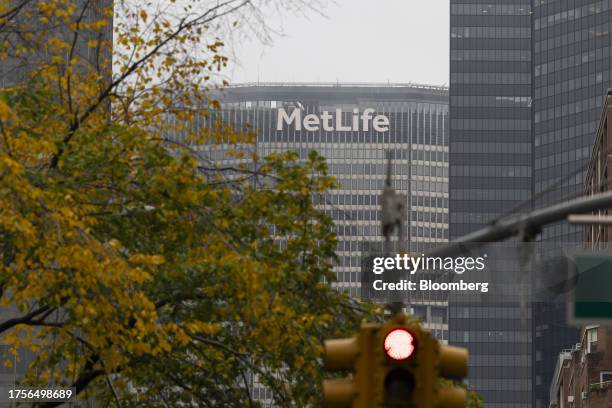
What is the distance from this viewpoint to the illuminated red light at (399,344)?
11164 mm

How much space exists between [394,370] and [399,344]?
8.4 inches

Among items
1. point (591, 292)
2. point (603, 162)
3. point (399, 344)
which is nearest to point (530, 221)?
point (591, 292)

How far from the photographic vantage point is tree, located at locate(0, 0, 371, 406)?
1838 cm

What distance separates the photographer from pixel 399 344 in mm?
11188

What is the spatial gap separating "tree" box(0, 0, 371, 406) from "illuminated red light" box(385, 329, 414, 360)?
6.78 meters

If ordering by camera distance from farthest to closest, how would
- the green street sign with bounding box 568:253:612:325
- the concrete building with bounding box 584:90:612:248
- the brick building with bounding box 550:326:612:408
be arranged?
the brick building with bounding box 550:326:612:408 → the concrete building with bounding box 584:90:612:248 → the green street sign with bounding box 568:253:612:325

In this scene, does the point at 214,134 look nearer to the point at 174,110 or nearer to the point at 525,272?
the point at 174,110

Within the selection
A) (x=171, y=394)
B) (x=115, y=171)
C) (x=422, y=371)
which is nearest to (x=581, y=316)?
(x=422, y=371)

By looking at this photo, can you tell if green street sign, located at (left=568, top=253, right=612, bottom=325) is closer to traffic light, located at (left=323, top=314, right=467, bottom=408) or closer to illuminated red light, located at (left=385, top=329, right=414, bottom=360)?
traffic light, located at (left=323, top=314, right=467, bottom=408)

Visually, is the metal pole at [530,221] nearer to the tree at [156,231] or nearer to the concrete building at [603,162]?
the tree at [156,231]

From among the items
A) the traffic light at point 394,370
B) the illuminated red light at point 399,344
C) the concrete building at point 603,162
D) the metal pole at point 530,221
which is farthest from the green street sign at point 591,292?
the concrete building at point 603,162

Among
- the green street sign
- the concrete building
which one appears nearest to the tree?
the green street sign

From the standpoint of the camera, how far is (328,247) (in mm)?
21922

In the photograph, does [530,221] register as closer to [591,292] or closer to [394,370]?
Result: [591,292]
